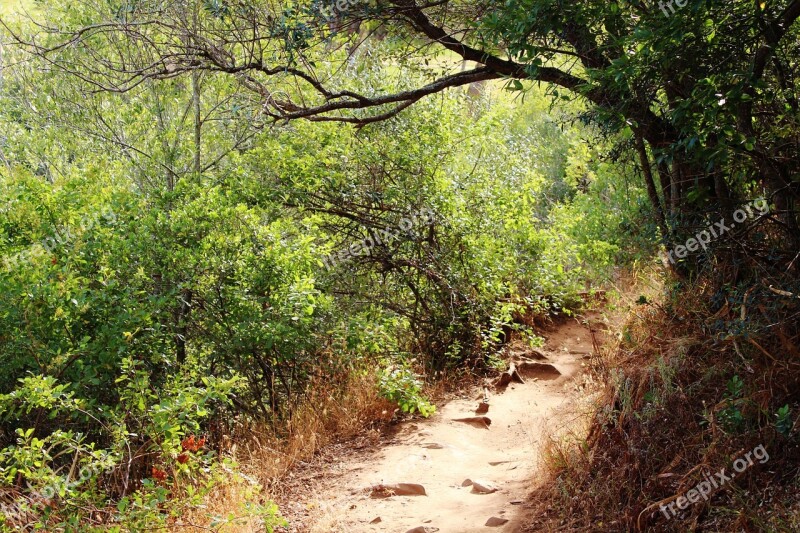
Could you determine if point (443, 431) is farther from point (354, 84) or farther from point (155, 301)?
point (354, 84)

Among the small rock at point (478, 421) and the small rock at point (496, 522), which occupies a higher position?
the small rock at point (478, 421)

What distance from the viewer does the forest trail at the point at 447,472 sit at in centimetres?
580

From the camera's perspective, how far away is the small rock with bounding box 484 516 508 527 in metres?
5.46

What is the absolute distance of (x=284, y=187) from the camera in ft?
30.6

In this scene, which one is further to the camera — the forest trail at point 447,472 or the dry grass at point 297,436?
the dry grass at point 297,436

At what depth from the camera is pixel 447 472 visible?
6777mm

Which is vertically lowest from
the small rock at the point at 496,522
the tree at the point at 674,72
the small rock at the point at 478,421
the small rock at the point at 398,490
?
the small rock at the point at 496,522

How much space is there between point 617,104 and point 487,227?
4.94 metres

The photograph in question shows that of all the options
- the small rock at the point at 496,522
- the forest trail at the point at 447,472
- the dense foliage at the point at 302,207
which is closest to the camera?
the dense foliage at the point at 302,207

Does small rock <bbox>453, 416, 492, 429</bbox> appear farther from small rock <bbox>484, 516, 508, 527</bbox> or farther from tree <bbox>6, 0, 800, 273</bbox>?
tree <bbox>6, 0, 800, 273</bbox>

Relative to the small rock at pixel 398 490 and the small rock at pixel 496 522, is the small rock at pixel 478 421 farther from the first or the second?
the small rock at pixel 496 522

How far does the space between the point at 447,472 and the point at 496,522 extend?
4.37 ft

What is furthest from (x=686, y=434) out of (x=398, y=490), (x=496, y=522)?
(x=398, y=490)

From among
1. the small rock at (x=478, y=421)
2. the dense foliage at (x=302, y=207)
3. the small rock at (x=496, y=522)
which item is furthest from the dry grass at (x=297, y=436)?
the small rock at (x=496, y=522)
